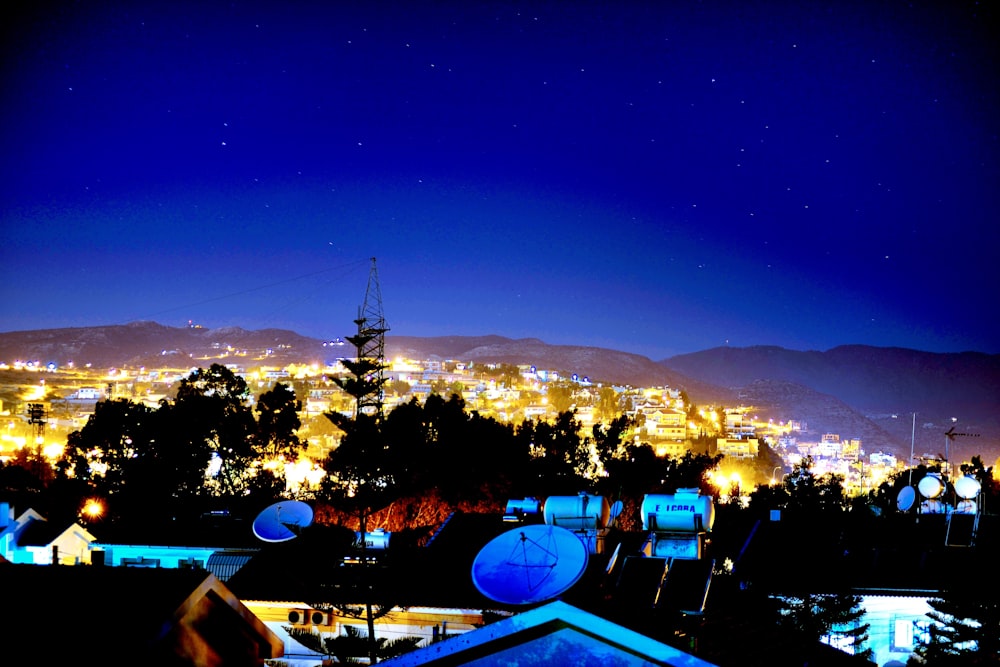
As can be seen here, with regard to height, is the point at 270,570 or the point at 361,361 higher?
the point at 361,361

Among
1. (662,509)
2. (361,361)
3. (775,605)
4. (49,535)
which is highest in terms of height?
(361,361)

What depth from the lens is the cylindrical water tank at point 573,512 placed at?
30.9ft

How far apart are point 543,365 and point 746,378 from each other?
33.3 metres

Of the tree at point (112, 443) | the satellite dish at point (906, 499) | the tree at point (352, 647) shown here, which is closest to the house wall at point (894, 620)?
the satellite dish at point (906, 499)

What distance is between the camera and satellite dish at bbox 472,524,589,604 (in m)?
5.97

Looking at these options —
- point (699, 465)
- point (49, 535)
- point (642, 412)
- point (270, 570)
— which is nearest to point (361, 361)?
point (699, 465)

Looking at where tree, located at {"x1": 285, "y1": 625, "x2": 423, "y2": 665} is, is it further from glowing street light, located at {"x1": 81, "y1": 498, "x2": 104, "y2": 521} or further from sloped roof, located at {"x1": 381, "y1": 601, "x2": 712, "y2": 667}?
glowing street light, located at {"x1": 81, "y1": 498, "x2": 104, "y2": 521}

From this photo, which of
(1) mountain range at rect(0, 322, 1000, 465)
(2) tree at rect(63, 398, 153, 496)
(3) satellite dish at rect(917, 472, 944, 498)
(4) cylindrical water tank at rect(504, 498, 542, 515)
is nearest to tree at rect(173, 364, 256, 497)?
(2) tree at rect(63, 398, 153, 496)

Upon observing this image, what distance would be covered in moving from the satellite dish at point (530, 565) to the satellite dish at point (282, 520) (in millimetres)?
4297

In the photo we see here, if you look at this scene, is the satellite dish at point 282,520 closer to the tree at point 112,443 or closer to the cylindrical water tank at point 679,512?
the cylindrical water tank at point 679,512

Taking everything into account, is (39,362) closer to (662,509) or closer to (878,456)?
(878,456)

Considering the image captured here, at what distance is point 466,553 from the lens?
10.5 meters

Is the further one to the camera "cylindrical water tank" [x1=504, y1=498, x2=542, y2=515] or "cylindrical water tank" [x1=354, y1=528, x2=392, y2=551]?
"cylindrical water tank" [x1=504, y1=498, x2=542, y2=515]

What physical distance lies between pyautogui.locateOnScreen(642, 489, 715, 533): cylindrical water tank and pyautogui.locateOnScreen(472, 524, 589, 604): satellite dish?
9.93 ft
